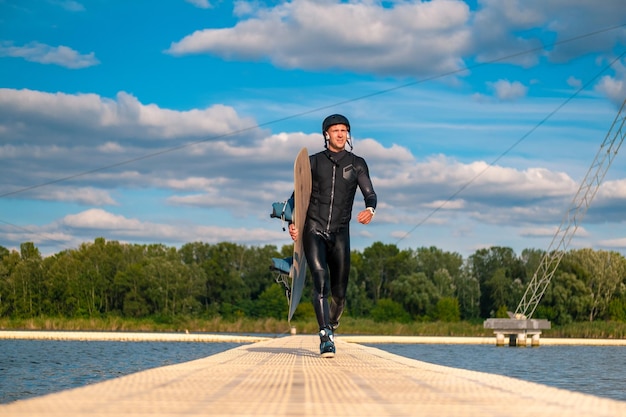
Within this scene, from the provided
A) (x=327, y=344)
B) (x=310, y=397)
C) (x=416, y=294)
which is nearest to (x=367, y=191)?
(x=327, y=344)

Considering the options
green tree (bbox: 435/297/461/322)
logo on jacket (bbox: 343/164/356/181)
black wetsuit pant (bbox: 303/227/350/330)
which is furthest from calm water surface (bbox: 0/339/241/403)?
green tree (bbox: 435/297/461/322)

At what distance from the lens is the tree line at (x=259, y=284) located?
322 feet

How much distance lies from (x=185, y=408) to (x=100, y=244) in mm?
116752

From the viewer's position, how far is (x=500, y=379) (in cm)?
676

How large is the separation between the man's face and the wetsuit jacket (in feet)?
0.39

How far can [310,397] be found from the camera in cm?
523

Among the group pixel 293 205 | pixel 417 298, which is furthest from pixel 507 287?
pixel 293 205

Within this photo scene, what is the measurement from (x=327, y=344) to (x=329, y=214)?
165cm

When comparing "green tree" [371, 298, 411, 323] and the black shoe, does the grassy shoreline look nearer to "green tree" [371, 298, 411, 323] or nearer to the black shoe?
"green tree" [371, 298, 411, 323]

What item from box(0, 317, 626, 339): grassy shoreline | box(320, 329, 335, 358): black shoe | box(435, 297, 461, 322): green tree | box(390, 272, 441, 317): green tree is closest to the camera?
box(320, 329, 335, 358): black shoe

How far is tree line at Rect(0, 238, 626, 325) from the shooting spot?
9819 centimetres

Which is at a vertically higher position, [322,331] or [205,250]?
[205,250]

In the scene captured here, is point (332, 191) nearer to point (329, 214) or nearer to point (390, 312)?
point (329, 214)

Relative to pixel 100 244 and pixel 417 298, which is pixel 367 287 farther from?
pixel 100 244
